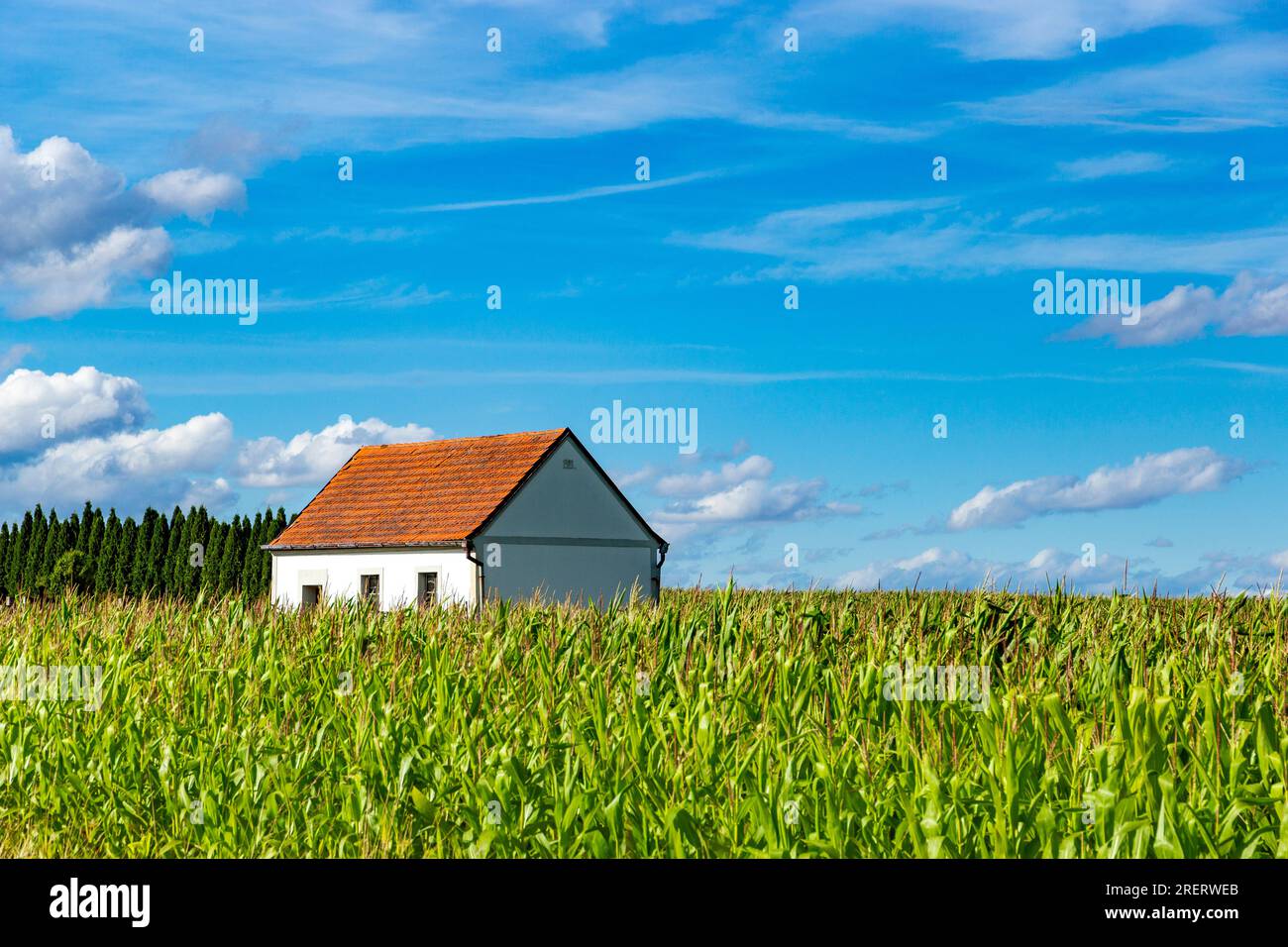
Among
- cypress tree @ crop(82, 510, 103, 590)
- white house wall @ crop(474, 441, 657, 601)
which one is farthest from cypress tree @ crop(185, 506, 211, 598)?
white house wall @ crop(474, 441, 657, 601)

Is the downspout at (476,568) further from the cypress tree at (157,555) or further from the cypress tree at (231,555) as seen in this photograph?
the cypress tree at (157,555)

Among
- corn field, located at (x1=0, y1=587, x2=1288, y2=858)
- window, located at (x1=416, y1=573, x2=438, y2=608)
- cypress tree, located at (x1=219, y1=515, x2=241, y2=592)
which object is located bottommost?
corn field, located at (x1=0, y1=587, x2=1288, y2=858)

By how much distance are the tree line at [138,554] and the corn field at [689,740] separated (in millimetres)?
29792

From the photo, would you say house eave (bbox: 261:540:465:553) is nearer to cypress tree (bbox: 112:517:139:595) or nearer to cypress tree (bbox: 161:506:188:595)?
cypress tree (bbox: 161:506:188:595)

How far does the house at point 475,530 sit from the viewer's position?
32.9 meters

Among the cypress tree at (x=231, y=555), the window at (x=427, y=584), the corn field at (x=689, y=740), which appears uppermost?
the cypress tree at (x=231, y=555)

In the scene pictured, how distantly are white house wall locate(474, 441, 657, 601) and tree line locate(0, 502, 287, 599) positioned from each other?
11.6 m

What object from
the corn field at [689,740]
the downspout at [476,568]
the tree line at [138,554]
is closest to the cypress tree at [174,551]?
the tree line at [138,554]

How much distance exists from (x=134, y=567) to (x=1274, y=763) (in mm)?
43952

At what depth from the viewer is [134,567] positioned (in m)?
44.5

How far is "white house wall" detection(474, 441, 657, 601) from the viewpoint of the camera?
108 ft
